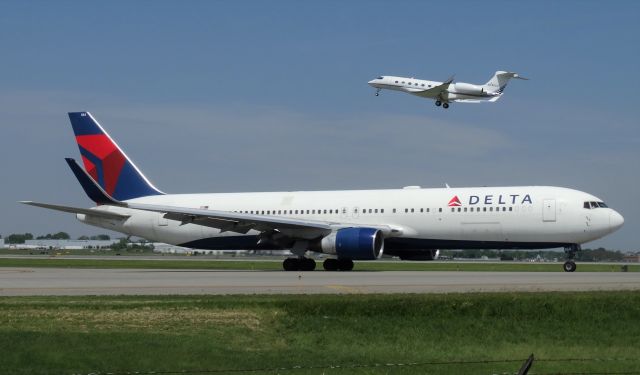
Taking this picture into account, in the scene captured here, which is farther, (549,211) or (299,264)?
(299,264)

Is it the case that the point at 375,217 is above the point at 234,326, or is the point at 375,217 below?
above

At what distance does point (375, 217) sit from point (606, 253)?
78866 mm

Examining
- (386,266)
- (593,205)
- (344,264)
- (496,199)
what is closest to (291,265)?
(344,264)

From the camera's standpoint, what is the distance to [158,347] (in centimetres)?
1617

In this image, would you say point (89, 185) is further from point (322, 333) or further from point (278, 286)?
point (322, 333)

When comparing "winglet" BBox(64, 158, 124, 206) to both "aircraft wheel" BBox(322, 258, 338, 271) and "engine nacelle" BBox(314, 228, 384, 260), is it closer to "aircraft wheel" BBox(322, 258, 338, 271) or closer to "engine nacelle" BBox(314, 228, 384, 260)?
"engine nacelle" BBox(314, 228, 384, 260)

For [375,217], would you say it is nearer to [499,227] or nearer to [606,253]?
[499,227]

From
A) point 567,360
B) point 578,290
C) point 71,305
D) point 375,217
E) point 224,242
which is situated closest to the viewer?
point 567,360

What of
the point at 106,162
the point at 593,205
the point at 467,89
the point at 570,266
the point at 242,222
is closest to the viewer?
the point at 593,205

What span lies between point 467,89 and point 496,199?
2353 cm

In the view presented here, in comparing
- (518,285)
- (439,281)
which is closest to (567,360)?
(518,285)

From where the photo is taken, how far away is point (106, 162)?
49.3 meters

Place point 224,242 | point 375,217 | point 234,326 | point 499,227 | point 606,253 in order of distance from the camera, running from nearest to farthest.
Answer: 1. point 234,326
2. point 499,227
3. point 375,217
4. point 224,242
5. point 606,253

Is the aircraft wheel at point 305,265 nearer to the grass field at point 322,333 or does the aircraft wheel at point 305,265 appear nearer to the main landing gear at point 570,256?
the main landing gear at point 570,256
